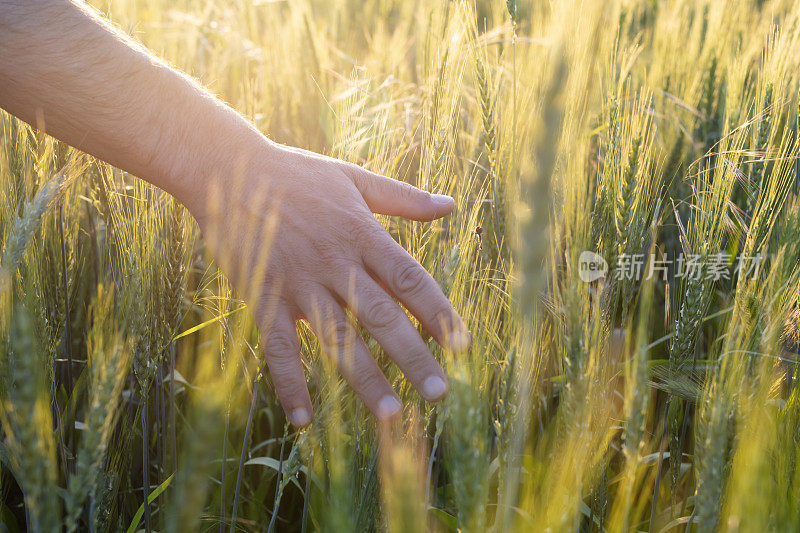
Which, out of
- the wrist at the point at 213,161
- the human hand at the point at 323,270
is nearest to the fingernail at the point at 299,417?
the human hand at the point at 323,270

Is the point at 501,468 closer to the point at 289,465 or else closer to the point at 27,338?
the point at 289,465

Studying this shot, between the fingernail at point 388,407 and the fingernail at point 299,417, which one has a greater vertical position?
the fingernail at point 388,407

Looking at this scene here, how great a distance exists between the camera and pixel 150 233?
112 centimetres

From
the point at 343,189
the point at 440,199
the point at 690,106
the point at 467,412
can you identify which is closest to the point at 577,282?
the point at 467,412

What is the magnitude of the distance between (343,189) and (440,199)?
0.60ft

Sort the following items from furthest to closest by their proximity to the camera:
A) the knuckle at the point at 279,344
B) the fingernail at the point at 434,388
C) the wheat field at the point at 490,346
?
1. the knuckle at the point at 279,344
2. the fingernail at the point at 434,388
3. the wheat field at the point at 490,346

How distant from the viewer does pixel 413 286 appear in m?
1.03

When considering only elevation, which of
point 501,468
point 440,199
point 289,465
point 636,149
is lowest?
point 289,465

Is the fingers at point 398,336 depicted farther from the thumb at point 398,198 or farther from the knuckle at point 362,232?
the thumb at point 398,198

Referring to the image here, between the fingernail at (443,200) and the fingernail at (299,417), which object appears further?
the fingernail at (443,200)

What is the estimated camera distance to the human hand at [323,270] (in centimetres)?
101

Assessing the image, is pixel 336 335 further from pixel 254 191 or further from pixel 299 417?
pixel 254 191

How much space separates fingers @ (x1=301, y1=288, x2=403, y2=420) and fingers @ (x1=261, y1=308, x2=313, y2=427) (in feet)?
0.20

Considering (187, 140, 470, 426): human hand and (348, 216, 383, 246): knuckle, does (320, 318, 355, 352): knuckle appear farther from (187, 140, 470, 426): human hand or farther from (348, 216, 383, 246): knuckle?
(348, 216, 383, 246): knuckle
